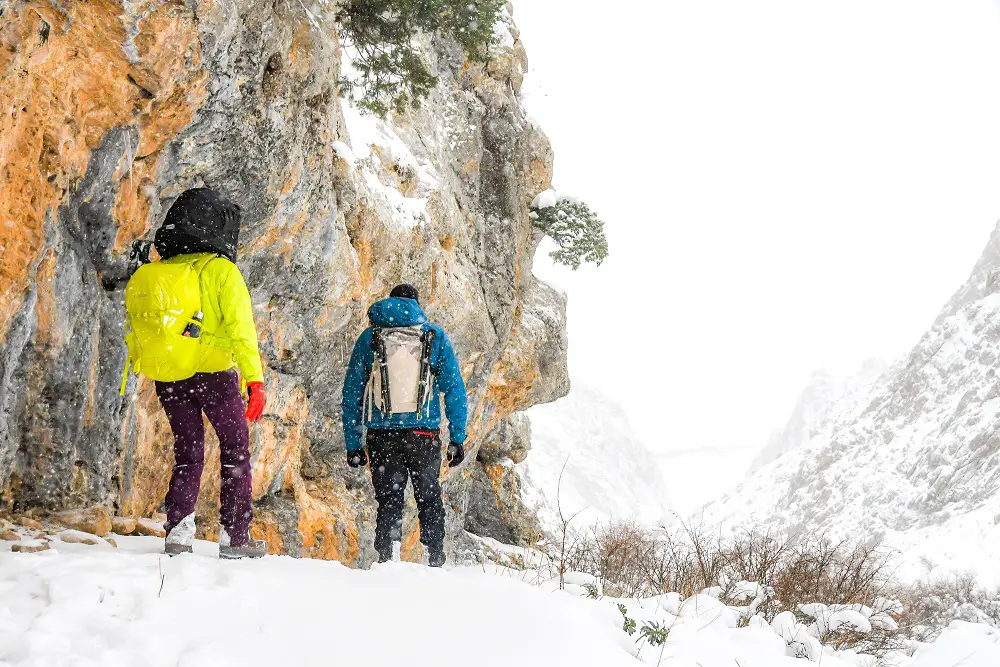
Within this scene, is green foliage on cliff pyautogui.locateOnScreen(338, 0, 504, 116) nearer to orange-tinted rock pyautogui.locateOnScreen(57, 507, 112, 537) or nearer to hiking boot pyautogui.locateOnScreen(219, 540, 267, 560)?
orange-tinted rock pyautogui.locateOnScreen(57, 507, 112, 537)

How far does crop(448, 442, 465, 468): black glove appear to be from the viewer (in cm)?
466

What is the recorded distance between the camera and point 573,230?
14945mm

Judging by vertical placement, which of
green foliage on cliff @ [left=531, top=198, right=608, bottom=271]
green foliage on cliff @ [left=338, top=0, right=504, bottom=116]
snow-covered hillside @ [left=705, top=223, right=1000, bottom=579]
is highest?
green foliage on cliff @ [left=338, top=0, right=504, bottom=116]

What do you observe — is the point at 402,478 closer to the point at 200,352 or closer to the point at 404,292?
the point at 404,292

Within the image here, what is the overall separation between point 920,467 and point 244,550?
7421cm

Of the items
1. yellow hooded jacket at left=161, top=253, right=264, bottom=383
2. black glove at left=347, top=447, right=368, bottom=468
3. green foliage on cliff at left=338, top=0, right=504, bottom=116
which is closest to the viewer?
yellow hooded jacket at left=161, top=253, right=264, bottom=383

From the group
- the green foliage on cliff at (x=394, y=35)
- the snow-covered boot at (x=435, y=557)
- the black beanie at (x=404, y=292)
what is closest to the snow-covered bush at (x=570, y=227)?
the green foliage on cliff at (x=394, y=35)

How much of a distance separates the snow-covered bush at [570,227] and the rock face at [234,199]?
248 cm

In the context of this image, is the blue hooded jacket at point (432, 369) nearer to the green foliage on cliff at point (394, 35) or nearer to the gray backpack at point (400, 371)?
the gray backpack at point (400, 371)

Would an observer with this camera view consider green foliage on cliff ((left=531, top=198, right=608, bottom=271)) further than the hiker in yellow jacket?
Yes

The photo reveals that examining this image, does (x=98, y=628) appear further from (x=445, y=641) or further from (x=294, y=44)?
(x=294, y=44)

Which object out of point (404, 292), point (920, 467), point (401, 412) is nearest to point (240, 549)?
point (401, 412)

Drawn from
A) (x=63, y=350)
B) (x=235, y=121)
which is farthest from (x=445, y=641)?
(x=235, y=121)

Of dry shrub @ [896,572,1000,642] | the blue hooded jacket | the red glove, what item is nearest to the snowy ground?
the red glove
